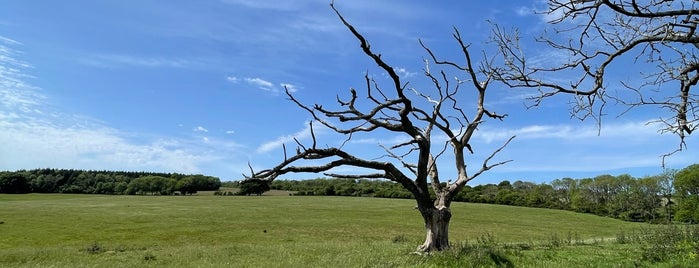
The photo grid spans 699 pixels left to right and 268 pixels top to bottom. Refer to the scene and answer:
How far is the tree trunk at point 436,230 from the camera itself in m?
17.6

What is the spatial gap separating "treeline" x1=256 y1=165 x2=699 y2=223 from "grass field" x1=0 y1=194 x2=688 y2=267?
17.6 metres

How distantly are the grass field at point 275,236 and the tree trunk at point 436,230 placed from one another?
2.98 ft

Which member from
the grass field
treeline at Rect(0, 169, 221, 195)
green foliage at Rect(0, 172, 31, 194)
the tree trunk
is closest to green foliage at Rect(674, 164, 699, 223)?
the grass field

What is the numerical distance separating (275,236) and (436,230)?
1539 inches

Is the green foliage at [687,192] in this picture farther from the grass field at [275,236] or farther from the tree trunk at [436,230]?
the tree trunk at [436,230]

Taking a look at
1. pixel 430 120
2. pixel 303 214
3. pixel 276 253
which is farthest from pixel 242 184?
pixel 303 214

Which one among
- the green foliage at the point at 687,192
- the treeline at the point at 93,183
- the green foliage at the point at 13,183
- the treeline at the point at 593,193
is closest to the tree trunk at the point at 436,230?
the treeline at the point at 593,193

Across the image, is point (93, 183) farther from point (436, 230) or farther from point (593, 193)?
point (436, 230)

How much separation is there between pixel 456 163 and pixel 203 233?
147ft

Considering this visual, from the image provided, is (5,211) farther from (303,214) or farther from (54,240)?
(303,214)

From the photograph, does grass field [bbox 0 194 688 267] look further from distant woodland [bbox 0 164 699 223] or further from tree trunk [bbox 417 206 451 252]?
distant woodland [bbox 0 164 699 223]

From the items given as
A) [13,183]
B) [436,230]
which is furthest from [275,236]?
[13,183]

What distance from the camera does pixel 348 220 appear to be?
74.6m

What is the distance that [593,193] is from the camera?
138 m
